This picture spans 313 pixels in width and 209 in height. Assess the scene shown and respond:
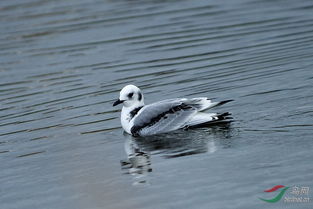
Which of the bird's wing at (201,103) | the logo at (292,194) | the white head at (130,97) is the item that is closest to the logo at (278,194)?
the logo at (292,194)

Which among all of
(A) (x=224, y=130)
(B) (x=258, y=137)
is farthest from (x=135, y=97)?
(B) (x=258, y=137)

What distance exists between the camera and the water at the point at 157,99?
10.2 metres

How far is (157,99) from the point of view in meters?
15.8

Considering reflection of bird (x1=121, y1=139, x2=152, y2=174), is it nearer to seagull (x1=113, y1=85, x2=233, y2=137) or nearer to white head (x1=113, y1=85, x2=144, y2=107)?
seagull (x1=113, y1=85, x2=233, y2=137)

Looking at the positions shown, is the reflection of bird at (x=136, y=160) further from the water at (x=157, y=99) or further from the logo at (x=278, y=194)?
the logo at (x=278, y=194)

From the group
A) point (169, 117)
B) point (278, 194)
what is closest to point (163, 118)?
point (169, 117)

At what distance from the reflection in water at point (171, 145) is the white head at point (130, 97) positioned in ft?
2.55

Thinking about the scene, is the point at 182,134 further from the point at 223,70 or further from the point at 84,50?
the point at 84,50

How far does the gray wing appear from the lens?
13281 millimetres

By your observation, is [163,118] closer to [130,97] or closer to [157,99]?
[130,97]

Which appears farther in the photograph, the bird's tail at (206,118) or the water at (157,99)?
the bird's tail at (206,118)

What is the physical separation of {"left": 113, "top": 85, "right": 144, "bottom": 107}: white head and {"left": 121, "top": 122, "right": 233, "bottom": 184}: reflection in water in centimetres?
78

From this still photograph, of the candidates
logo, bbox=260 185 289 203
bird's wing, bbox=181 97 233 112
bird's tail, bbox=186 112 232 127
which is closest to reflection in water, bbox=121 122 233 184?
bird's tail, bbox=186 112 232 127

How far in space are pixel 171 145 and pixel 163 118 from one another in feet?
3.24
